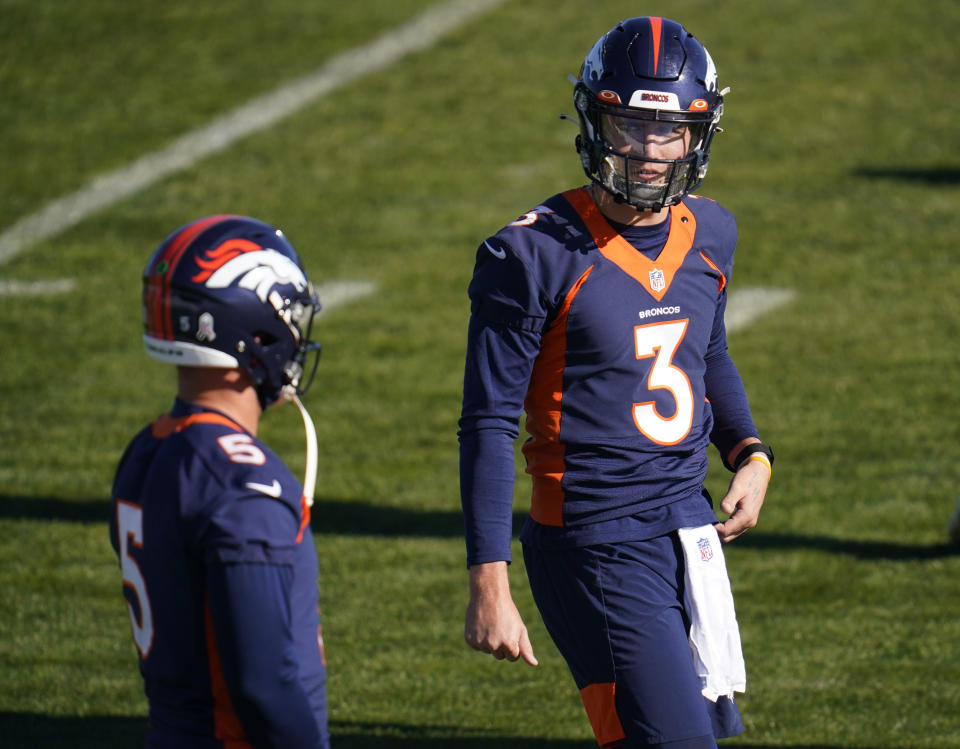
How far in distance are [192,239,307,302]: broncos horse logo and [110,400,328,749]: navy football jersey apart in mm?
261

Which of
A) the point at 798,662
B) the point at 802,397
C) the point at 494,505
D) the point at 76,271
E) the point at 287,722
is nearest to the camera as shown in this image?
the point at 287,722

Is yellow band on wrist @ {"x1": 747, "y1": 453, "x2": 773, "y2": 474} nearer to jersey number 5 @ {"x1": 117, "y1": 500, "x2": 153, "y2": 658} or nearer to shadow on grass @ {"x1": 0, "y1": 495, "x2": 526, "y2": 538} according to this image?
jersey number 5 @ {"x1": 117, "y1": 500, "x2": 153, "y2": 658}

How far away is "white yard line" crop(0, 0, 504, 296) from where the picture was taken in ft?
49.2

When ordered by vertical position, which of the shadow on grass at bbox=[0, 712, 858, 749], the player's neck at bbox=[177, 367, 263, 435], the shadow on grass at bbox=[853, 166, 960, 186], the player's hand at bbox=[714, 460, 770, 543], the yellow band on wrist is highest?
the shadow on grass at bbox=[853, 166, 960, 186]

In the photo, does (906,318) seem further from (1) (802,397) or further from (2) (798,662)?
(2) (798,662)


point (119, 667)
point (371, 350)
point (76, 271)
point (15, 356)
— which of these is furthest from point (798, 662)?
point (76, 271)

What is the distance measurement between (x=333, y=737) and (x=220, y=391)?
10.1 ft

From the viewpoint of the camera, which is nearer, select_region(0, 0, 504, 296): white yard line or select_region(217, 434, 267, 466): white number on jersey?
select_region(217, 434, 267, 466): white number on jersey

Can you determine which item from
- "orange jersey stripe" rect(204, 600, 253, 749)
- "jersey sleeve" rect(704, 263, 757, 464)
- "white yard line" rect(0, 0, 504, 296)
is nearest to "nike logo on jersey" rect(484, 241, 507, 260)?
"jersey sleeve" rect(704, 263, 757, 464)

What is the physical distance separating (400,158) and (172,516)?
14.1 meters

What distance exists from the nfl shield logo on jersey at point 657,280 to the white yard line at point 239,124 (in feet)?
34.6

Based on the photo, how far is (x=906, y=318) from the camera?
11953mm

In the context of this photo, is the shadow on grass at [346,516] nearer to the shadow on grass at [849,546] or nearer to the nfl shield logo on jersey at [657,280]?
the shadow on grass at [849,546]

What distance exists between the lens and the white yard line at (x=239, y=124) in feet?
49.2
